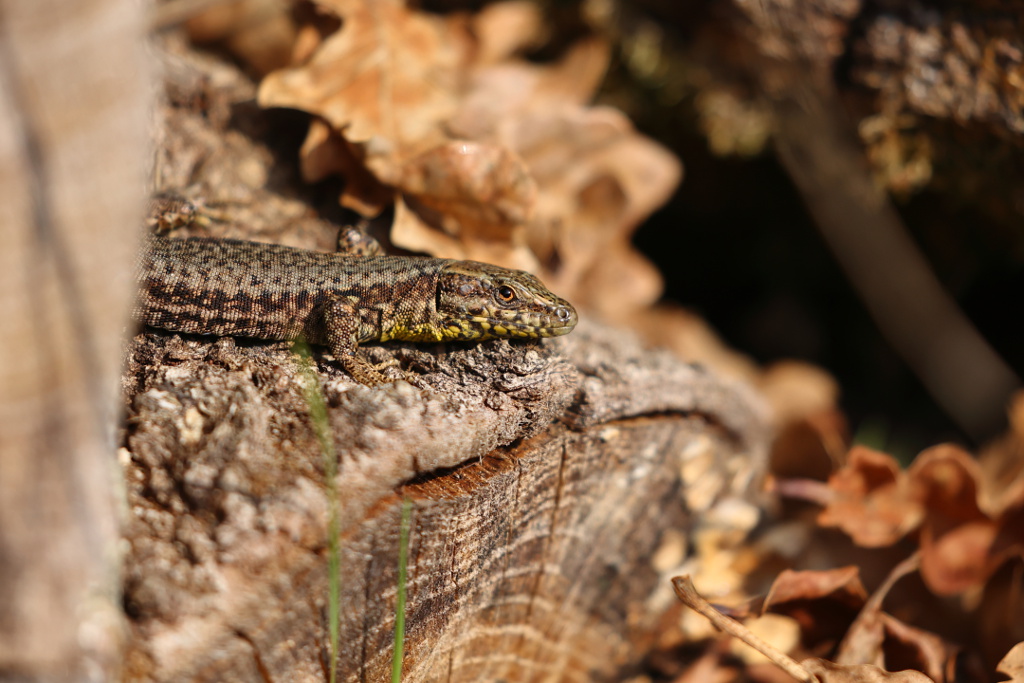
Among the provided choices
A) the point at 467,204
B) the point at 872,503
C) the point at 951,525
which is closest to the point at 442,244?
the point at 467,204

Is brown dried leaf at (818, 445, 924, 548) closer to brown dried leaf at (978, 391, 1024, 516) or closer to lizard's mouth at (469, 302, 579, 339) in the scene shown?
brown dried leaf at (978, 391, 1024, 516)

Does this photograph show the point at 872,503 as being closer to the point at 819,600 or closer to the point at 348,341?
the point at 819,600

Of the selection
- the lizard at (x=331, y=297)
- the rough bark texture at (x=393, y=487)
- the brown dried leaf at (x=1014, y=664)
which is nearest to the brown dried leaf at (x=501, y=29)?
the rough bark texture at (x=393, y=487)

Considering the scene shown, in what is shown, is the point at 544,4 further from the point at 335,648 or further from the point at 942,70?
the point at 335,648

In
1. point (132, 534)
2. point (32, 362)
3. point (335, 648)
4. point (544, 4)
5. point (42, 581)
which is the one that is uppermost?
point (544, 4)

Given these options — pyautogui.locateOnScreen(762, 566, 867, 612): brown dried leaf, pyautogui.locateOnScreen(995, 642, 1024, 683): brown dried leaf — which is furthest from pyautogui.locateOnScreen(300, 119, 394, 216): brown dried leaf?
pyautogui.locateOnScreen(995, 642, 1024, 683): brown dried leaf

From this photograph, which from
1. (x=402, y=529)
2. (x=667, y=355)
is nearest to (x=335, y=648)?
(x=402, y=529)

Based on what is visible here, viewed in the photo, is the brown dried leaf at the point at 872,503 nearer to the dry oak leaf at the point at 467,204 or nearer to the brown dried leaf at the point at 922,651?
the brown dried leaf at the point at 922,651
